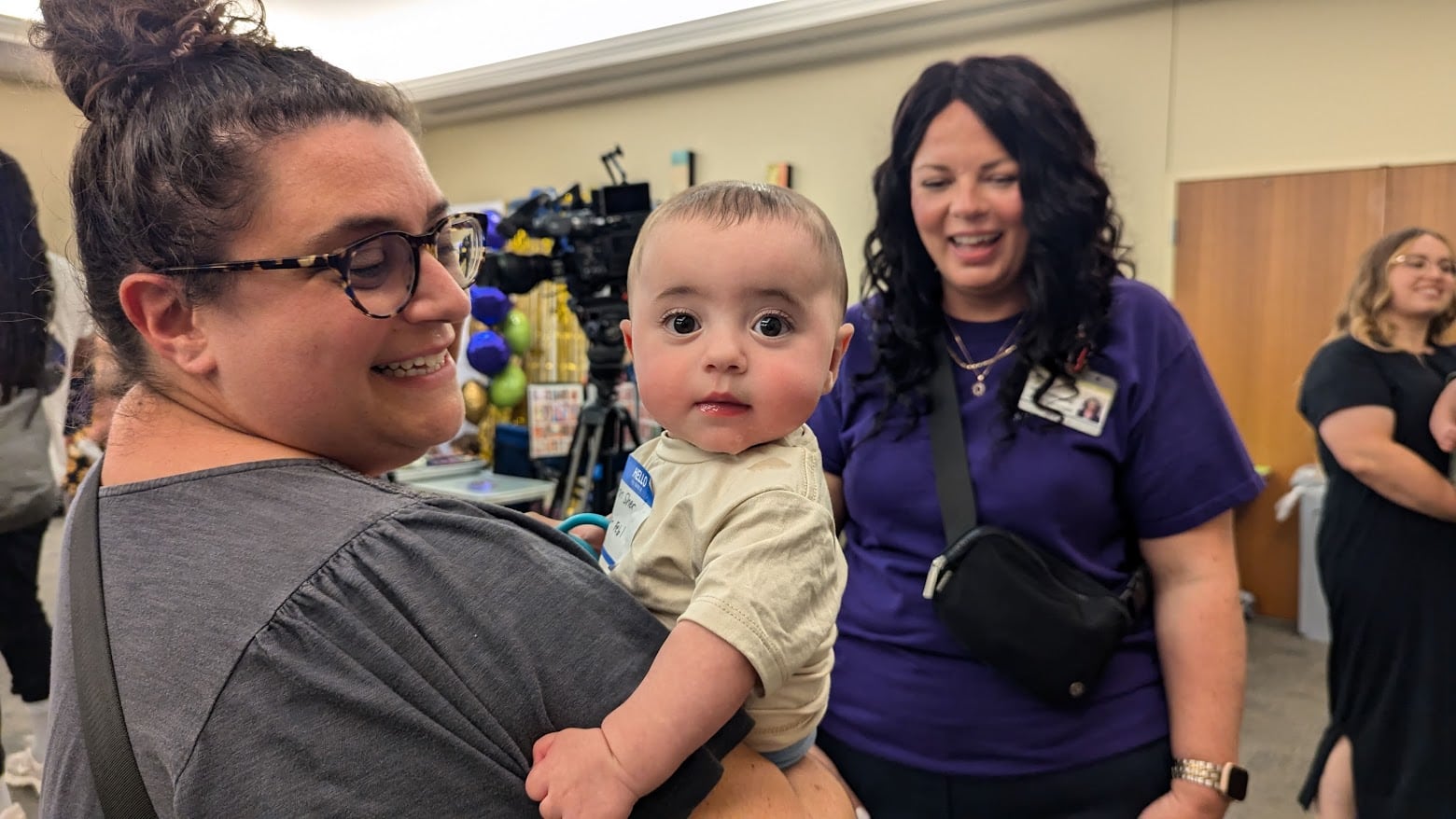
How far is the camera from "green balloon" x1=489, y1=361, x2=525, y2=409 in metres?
5.09

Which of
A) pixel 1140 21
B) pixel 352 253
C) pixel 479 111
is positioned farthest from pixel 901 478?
pixel 479 111

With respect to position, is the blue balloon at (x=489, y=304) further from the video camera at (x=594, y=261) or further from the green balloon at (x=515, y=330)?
the video camera at (x=594, y=261)

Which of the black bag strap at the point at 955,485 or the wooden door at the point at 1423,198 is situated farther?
the wooden door at the point at 1423,198

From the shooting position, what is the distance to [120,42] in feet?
2.28

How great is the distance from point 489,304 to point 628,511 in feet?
13.7

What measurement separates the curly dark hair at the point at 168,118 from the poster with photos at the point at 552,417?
326 centimetres

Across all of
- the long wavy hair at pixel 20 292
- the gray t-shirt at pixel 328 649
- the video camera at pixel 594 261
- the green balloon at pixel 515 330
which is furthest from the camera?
the green balloon at pixel 515 330

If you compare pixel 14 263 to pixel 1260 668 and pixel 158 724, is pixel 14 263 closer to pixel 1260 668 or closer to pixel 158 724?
pixel 158 724

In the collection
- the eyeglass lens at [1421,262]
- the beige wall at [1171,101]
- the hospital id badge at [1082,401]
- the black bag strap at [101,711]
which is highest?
the beige wall at [1171,101]

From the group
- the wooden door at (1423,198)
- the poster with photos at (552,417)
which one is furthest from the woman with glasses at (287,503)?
the wooden door at (1423,198)

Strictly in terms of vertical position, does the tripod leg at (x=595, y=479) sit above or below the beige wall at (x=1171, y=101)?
below

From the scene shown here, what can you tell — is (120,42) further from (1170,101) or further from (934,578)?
(1170,101)

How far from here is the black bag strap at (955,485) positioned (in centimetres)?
128

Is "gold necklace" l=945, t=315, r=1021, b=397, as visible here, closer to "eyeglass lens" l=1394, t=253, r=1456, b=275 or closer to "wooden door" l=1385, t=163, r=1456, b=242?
"eyeglass lens" l=1394, t=253, r=1456, b=275
